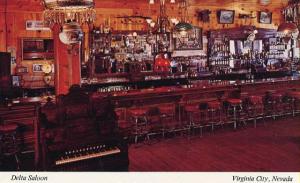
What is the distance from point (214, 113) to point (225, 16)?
12.4 feet

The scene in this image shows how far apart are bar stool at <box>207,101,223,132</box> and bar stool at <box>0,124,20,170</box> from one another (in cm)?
290

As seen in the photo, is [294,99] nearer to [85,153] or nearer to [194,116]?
[194,116]

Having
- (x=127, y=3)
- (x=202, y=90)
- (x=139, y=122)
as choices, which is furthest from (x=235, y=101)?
(x=127, y=3)

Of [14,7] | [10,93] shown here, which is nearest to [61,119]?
[10,93]

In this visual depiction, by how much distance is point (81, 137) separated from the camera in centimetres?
320

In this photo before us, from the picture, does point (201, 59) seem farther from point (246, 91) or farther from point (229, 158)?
point (229, 158)

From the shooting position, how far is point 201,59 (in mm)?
8977

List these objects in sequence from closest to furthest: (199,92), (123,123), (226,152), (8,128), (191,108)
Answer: (8,128)
(226,152)
(123,123)
(191,108)
(199,92)

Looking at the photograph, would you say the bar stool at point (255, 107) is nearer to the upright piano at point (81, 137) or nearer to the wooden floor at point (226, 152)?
the wooden floor at point (226, 152)

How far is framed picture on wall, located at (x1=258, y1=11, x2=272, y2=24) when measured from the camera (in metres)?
9.99

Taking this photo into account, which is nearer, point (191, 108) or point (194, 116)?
point (191, 108)

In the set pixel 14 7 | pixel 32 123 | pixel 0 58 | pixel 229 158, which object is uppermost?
pixel 14 7

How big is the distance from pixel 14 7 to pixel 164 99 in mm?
3540

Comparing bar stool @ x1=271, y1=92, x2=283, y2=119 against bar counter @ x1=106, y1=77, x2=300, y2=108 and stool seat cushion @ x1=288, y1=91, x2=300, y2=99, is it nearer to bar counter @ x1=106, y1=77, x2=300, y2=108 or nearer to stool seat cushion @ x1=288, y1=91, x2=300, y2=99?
stool seat cushion @ x1=288, y1=91, x2=300, y2=99
